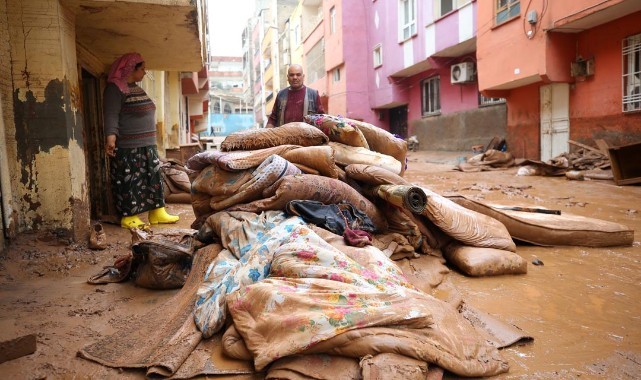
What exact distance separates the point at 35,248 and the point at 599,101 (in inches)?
387

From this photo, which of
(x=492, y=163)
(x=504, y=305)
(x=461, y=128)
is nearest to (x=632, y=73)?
(x=492, y=163)

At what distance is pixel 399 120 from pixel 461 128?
5.77 meters

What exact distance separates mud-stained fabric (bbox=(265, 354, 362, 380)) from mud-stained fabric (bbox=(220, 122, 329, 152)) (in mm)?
2117

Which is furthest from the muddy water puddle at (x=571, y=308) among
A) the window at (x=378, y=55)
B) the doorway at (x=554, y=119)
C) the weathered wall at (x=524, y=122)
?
the window at (x=378, y=55)

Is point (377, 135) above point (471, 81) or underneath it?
underneath

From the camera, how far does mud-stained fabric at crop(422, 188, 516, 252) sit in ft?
10.1

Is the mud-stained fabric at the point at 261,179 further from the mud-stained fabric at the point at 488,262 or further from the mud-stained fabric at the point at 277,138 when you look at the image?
the mud-stained fabric at the point at 488,262

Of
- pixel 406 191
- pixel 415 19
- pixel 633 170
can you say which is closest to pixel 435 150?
pixel 415 19

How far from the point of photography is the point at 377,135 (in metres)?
3.92

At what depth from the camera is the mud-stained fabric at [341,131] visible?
12.1ft

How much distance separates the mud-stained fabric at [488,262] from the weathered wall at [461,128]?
1081cm

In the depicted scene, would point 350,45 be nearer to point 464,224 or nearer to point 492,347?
point 464,224

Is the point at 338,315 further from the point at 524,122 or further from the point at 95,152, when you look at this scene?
the point at 524,122

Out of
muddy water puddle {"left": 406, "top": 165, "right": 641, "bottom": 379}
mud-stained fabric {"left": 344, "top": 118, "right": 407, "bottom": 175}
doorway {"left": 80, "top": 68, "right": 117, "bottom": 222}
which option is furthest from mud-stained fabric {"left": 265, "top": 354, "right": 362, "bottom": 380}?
doorway {"left": 80, "top": 68, "right": 117, "bottom": 222}
